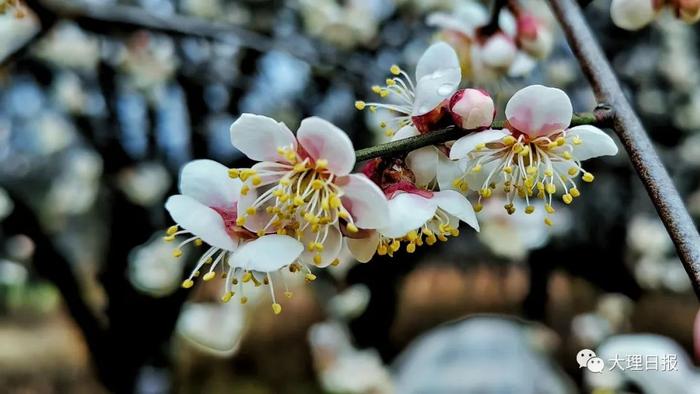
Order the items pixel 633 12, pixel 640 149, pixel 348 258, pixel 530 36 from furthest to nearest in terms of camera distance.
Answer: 1. pixel 348 258
2. pixel 530 36
3. pixel 633 12
4. pixel 640 149

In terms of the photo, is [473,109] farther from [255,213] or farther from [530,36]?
[530,36]

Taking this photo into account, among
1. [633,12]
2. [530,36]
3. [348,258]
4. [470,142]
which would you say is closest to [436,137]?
[470,142]

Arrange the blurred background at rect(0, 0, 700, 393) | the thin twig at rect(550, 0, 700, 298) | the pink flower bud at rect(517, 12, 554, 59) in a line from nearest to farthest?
the thin twig at rect(550, 0, 700, 298)
the pink flower bud at rect(517, 12, 554, 59)
the blurred background at rect(0, 0, 700, 393)

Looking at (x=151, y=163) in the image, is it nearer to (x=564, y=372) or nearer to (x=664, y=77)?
(x=564, y=372)

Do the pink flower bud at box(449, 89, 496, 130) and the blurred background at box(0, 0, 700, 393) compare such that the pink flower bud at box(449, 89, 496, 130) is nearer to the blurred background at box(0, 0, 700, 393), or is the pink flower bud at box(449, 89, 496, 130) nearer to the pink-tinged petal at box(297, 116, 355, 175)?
the pink-tinged petal at box(297, 116, 355, 175)

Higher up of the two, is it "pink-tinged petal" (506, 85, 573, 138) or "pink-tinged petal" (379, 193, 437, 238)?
"pink-tinged petal" (506, 85, 573, 138)

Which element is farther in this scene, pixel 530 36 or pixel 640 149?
pixel 530 36

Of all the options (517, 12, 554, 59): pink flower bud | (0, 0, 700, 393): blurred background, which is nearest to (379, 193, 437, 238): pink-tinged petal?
(517, 12, 554, 59): pink flower bud

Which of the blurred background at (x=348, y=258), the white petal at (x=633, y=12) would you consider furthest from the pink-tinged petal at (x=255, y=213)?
the blurred background at (x=348, y=258)

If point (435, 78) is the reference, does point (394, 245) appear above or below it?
below
